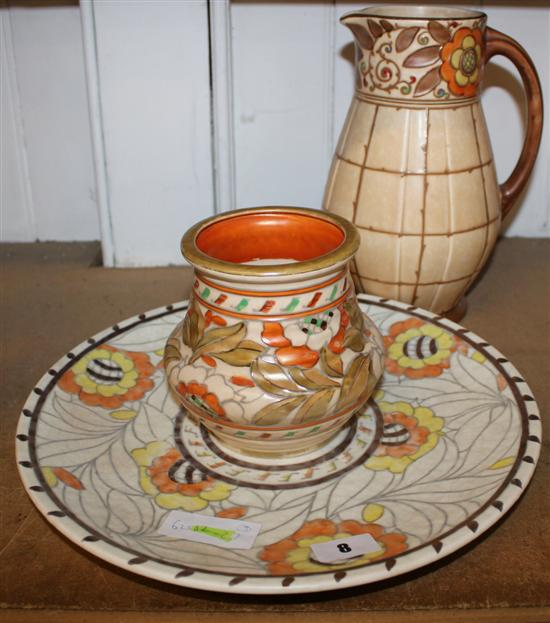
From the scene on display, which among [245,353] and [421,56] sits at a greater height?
[421,56]

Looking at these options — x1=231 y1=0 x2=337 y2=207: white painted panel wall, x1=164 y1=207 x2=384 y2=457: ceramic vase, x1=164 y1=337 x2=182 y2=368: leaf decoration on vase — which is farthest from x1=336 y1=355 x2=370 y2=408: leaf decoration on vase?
x1=231 y1=0 x2=337 y2=207: white painted panel wall

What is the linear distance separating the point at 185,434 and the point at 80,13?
46 cm

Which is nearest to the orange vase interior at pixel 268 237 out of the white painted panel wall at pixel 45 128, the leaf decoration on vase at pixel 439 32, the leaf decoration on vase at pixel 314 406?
the leaf decoration on vase at pixel 314 406

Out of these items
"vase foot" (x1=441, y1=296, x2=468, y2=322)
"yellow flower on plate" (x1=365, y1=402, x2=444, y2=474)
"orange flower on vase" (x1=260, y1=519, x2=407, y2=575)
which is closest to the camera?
"orange flower on vase" (x1=260, y1=519, x2=407, y2=575)

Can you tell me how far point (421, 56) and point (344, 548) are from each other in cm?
39

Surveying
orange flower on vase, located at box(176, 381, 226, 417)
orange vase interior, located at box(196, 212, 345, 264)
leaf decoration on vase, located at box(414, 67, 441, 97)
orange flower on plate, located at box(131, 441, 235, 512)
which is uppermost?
leaf decoration on vase, located at box(414, 67, 441, 97)

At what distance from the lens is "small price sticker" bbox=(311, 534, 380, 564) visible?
0.41 meters

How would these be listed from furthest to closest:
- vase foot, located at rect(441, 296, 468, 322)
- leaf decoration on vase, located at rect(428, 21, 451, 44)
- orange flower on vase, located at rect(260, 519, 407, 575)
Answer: vase foot, located at rect(441, 296, 468, 322) → leaf decoration on vase, located at rect(428, 21, 451, 44) → orange flower on vase, located at rect(260, 519, 407, 575)

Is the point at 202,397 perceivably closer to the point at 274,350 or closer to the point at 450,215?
the point at 274,350

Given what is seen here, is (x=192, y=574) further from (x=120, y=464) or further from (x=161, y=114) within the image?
(x=161, y=114)

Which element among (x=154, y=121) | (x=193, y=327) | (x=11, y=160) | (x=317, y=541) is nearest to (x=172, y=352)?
(x=193, y=327)

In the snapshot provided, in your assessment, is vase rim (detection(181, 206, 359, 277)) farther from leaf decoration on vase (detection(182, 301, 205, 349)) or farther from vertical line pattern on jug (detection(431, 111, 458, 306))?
vertical line pattern on jug (detection(431, 111, 458, 306))

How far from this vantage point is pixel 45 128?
0.87 metres

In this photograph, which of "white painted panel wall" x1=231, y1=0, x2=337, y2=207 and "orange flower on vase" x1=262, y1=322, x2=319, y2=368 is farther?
"white painted panel wall" x1=231, y1=0, x2=337, y2=207
